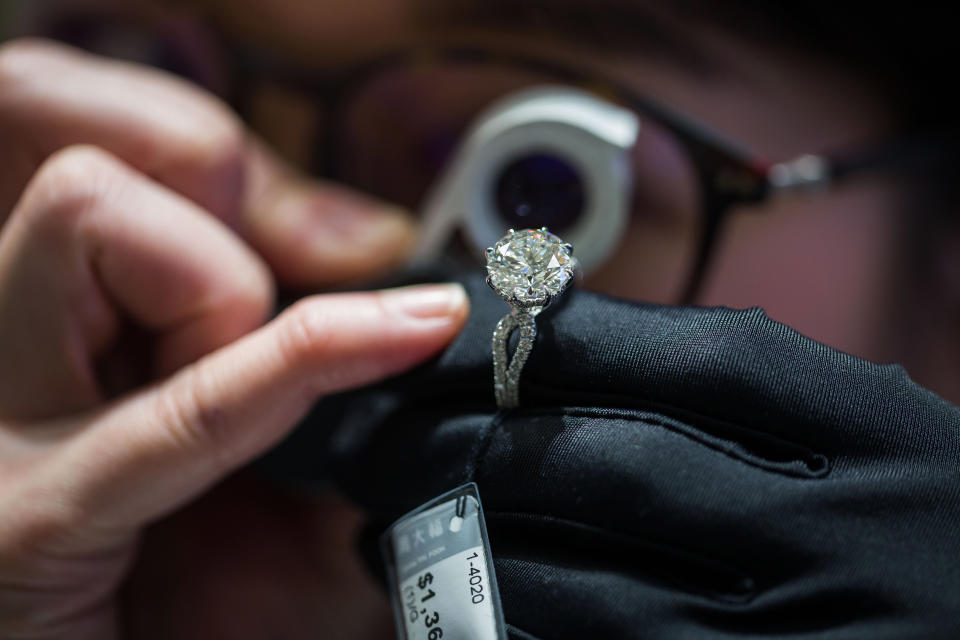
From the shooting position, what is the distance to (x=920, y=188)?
0.74m

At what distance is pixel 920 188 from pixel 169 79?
79cm

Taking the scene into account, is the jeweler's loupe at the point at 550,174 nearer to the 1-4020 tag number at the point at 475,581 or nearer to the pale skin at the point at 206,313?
the pale skin at the point at 206,313

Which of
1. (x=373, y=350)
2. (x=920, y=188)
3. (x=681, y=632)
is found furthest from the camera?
(x=920, y=188)

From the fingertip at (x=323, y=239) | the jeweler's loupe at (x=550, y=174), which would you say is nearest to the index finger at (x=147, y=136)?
the fingertip at (x=323, y=239)

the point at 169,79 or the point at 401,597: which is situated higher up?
the point at 169,79

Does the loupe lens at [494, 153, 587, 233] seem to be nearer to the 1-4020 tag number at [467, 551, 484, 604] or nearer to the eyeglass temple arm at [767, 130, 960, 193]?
the eyeglass temple arm at [767, 130, 960, 193]

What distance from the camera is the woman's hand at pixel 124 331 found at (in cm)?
47

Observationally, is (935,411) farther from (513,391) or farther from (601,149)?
(601,149)

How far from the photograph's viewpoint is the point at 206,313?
1.79 ft

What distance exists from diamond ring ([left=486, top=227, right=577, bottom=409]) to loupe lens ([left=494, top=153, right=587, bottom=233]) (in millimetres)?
215

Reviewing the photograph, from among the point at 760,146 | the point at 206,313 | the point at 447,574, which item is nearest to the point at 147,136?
the point at 206,313

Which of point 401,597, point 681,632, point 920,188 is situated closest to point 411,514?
point 401,597

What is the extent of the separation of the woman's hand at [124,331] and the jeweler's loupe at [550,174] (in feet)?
0.51

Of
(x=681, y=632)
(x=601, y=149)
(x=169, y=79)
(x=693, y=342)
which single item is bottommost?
(x=681, y=632)
